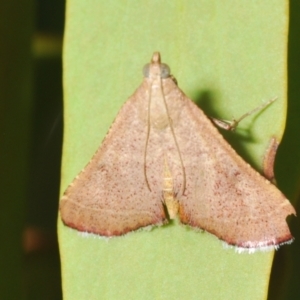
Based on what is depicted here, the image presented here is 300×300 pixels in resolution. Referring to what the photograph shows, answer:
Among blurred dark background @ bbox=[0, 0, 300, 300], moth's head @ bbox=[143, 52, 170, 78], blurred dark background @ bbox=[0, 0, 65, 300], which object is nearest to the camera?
moth's head @ bbox=[143, 52, 170, 78]

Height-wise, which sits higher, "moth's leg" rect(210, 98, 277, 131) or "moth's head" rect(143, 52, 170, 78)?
"moth's head" rect(143, 52, 170, 78)

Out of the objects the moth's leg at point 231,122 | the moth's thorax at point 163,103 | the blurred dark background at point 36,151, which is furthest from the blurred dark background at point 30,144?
the moth's leg at point 231,122

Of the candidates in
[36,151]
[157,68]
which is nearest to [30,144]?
[36,151]

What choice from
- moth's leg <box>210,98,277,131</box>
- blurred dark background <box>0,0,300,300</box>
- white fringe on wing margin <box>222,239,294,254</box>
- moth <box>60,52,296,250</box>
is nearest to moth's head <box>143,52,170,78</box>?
moth <box>60,52,296,250</box>

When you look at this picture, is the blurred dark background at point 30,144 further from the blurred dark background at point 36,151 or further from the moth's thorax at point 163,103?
the moth's thorax at point 163,103

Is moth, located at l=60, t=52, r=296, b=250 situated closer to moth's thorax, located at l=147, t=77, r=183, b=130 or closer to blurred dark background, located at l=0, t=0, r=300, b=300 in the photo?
moth's thorax, located at l=147, t=77, r=183, b=130

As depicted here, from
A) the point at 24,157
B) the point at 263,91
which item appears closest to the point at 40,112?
the point at 24,157
